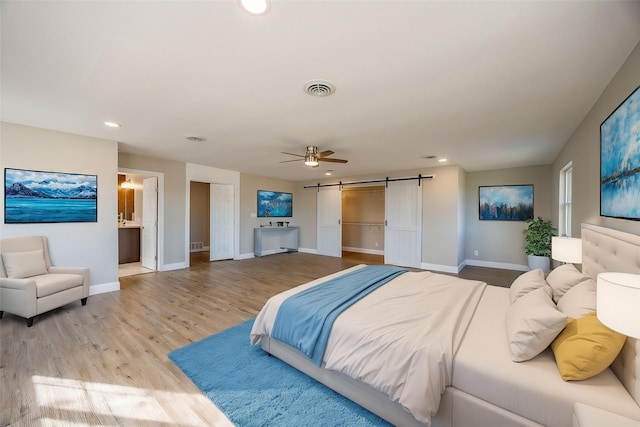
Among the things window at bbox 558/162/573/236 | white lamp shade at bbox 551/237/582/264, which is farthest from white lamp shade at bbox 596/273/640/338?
window at bbox 558/162/573/236

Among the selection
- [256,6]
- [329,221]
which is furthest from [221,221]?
[256,6]

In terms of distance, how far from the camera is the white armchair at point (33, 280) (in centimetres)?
287

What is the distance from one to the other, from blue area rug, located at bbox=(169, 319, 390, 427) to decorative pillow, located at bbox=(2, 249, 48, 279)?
2.55 metres

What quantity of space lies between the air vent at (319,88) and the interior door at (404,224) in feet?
14.9

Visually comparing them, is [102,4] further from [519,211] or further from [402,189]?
[519,211]

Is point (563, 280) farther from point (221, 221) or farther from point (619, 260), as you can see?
point (221, 221)

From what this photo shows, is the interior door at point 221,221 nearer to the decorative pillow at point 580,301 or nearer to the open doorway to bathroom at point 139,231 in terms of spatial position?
the open doorway to bathroom at point 139,231

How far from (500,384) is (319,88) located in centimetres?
245

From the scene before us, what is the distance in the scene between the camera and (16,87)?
2.36m

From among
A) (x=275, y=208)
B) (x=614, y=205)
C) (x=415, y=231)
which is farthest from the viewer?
(x=275, y=208)

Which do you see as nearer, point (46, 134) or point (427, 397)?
point (427, 397)

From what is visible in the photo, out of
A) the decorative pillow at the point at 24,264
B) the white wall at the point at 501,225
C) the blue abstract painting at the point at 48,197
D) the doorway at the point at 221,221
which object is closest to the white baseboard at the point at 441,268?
the white wall at the point at 501,225

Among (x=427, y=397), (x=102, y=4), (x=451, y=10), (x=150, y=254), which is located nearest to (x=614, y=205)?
(x=451, y=10)

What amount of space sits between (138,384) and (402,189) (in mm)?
6038
